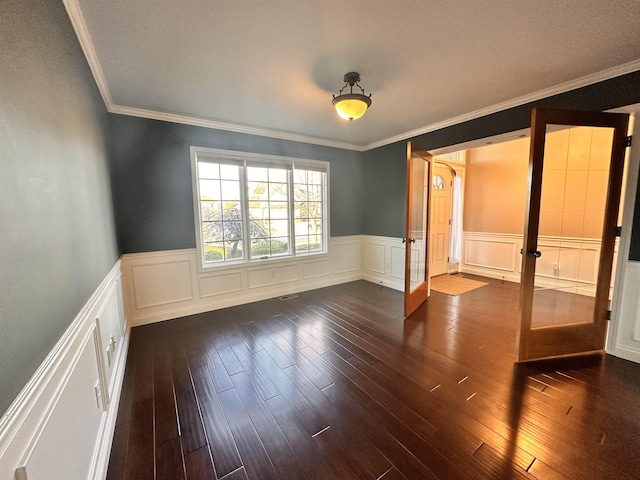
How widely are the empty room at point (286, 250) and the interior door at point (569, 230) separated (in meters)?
0.02

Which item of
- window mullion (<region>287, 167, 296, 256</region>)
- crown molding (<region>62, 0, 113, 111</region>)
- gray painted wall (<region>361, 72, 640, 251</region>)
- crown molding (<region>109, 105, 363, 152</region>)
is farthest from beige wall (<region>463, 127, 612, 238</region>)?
crown molding (<region>62, 0, 113, 111</region>)

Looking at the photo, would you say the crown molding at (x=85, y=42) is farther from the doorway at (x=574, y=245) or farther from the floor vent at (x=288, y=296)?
the doorway at (x=574, y=245)

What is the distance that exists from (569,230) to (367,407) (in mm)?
2554

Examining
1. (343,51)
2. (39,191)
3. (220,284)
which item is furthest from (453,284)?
(39,191)

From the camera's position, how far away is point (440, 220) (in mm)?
5336

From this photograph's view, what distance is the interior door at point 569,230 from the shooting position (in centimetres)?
224

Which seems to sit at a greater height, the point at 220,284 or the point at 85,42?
the point at 85,42

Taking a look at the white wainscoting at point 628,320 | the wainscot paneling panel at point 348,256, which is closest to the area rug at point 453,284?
the wainscot paneling panel at point 348,256

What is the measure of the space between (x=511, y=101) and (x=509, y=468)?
338 centimetres

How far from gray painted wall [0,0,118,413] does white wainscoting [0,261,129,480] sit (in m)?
0.07

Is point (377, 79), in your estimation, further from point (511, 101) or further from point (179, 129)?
point (179, 129)

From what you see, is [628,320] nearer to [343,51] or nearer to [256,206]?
[343,51]

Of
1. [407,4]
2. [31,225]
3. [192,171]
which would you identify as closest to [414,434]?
[31,225]

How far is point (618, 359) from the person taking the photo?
7.82ft
